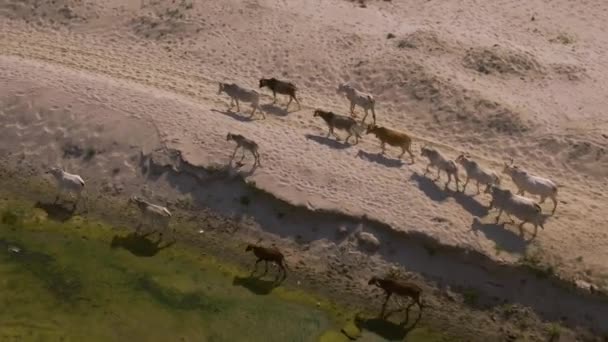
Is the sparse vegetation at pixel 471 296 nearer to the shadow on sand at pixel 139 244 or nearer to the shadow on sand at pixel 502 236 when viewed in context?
the shadow on sand at pixel 502 236

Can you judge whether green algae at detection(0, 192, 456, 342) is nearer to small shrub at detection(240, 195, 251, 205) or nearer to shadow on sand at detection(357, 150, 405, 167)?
small shrub at detection(240, 195, 251, 205)

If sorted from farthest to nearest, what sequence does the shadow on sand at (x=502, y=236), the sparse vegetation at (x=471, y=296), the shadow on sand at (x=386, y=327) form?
1. the shadow on sand at (x=502, y=236)
2. the sparse vegetation at (x=471, y=296)
3. the shadow on sand at (x=386, y=327)

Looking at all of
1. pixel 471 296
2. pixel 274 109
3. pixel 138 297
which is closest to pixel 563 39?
pixel 274 109

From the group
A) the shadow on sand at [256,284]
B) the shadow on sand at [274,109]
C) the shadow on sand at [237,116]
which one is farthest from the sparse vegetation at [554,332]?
the shadow on sand at [237,116]

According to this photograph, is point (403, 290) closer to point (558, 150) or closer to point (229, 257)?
point (229, 257)

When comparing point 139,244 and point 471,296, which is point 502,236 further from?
point 139,244

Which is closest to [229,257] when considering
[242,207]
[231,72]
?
[242,207]

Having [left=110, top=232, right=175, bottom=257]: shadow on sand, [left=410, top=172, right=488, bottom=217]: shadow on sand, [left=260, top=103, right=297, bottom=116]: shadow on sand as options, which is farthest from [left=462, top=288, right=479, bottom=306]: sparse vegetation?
[left=260, top=103, right=297, bottom=116]: shadow on sand
